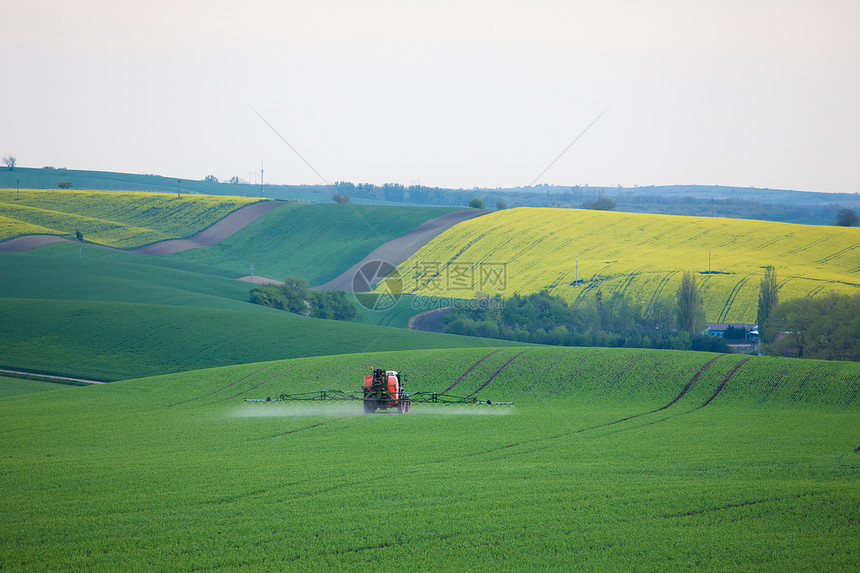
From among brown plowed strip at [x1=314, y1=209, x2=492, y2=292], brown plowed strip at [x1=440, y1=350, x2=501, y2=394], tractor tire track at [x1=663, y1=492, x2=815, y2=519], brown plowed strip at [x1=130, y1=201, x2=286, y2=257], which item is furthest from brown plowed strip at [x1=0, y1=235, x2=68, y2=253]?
tractor tire track at [x1=663, y1=492, x2=815, y2=519]

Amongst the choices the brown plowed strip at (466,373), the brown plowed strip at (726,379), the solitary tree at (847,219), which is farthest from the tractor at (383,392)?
the solitary tree at (847,219)

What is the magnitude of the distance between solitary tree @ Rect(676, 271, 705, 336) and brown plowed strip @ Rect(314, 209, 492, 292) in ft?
139

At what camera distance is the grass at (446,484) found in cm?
1255

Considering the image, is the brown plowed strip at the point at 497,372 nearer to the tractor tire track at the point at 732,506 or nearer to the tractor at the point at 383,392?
the tractor at the point at 383,392

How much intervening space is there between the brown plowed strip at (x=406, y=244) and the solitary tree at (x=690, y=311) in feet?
139

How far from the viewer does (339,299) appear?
259ft

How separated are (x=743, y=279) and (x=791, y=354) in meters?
20.5

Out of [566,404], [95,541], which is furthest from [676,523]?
[566,404]

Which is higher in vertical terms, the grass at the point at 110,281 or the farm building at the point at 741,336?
the grass at the point at 110,281

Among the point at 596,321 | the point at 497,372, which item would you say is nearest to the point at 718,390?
the point at 497,372

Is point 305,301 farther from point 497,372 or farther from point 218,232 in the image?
point 218,232

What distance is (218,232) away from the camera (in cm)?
12744

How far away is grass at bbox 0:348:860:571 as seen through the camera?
1255 centimetres

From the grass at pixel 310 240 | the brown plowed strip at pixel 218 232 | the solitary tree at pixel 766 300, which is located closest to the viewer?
the solitary tree at pixel 766 300
